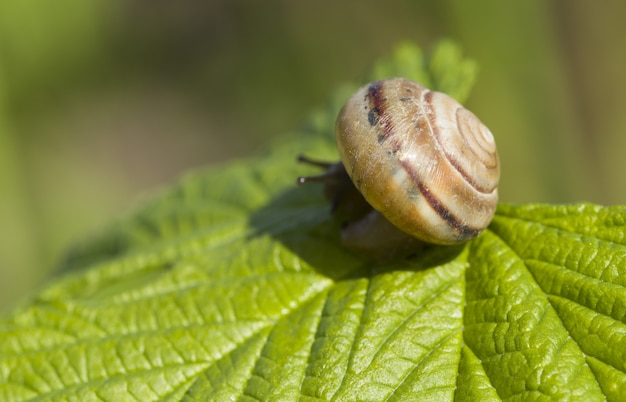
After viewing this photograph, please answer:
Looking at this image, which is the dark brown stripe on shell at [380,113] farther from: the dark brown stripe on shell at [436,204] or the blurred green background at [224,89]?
the blurred green background at [224,89]

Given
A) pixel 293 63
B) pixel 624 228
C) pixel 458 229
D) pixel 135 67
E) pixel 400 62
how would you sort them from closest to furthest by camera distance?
pixel 624 228
pixel 458 229
pixel 400 62
pixel 293 63
pixel 135 67

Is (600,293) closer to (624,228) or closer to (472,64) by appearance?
(624,228)

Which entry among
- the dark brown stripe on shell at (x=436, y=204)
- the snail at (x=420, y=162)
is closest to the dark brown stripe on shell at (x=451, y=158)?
the snail at (x=420, y=162)

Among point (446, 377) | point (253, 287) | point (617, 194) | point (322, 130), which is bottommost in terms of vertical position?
point (617, 194)

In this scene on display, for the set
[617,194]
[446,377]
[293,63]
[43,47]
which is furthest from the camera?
[293,63]

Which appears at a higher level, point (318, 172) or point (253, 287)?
point (318, 172)

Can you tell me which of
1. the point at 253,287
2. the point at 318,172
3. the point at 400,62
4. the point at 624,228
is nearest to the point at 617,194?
the point at 400,62
